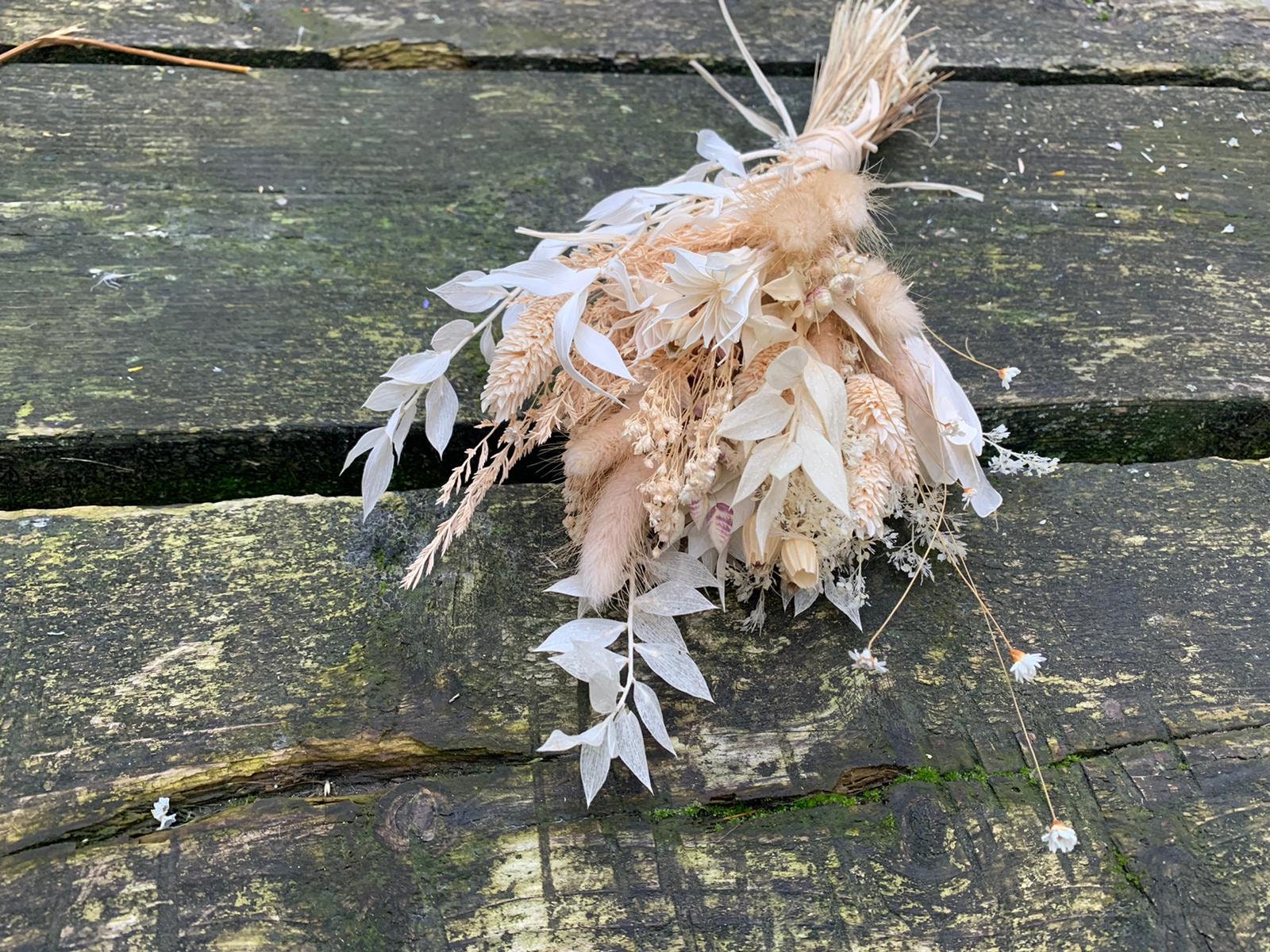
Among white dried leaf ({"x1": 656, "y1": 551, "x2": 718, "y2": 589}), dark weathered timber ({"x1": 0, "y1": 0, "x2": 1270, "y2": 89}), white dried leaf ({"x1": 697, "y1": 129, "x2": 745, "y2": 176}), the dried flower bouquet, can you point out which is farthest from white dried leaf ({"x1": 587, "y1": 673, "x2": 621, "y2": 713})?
dark weathered timber ({"x1": 0, "y1": 0, "x2": 1270, "y2": 89})

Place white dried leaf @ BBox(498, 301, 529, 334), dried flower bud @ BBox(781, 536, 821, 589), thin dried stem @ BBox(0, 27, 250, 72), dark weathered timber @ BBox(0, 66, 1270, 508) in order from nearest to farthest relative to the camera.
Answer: dried flower bud @ BBox(781, 536, 821, 589), white dried leaf @ BBox(498, 301, 529, 334), dark weathered timber @ BBox(0, 66, 1270, 508), thin dried stem @ BBox(0, 27, 250, 72)

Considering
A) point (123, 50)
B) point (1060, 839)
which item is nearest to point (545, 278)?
point (1060, 839)

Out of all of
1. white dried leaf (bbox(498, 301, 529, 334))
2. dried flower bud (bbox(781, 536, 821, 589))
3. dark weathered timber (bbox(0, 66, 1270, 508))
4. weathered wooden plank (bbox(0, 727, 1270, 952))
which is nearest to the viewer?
weathered wooden plank (bbox(0, 727, 1270, 952))

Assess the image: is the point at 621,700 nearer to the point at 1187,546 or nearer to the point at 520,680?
the point at 520,680

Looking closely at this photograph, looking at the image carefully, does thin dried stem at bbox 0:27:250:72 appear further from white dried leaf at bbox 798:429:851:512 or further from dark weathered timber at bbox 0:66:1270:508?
white dried leaf at bbox 798:429:851:512

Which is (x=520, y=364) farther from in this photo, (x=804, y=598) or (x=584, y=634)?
(x=804, y=598)
